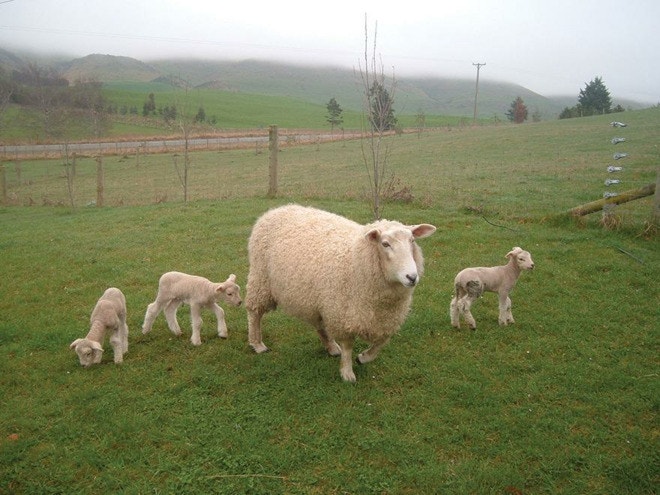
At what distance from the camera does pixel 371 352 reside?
19.5 feet

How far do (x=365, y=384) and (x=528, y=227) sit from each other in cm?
742

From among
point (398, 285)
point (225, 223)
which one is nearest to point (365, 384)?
point (398, 285)

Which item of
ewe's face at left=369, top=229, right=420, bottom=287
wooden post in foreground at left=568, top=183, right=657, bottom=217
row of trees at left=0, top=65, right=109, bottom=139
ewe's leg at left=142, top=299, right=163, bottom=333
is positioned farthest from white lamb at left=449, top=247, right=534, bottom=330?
row of trees at left=0, top=65, right=109, bottom=139

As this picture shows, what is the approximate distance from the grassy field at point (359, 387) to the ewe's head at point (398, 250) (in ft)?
4.71

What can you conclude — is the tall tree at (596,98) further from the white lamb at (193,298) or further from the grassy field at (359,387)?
the white lamb at (193,298)

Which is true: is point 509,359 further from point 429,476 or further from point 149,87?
point 149,87

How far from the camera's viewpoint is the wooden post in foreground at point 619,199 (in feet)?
32.5

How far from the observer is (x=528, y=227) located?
1120 cm

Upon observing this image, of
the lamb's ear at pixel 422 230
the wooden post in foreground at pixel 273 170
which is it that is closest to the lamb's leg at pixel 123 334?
the lamb's ear at pixel 422 230

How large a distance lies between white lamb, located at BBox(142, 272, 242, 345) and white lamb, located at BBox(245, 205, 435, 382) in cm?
35

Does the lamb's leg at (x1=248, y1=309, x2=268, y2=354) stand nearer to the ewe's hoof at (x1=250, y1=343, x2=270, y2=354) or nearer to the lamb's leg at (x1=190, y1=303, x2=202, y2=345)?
the ewe's hoof at (x1=250, y1=343, x2=270, y2=354)

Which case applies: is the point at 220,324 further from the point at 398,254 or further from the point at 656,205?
the point at 656,205

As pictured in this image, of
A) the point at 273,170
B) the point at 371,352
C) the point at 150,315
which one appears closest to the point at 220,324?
the point at 150,315

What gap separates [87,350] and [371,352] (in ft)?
12.1
